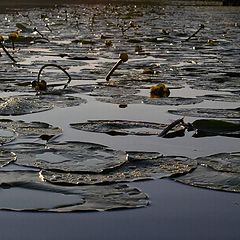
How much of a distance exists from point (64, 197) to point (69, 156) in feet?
1.29

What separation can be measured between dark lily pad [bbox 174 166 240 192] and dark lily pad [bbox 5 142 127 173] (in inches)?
8.9

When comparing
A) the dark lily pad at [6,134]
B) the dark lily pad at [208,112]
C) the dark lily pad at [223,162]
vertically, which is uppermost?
the dark lily pad at [6,134]

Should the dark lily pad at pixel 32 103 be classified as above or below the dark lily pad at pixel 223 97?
above

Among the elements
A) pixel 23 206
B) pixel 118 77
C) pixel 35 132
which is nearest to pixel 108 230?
pixel 23 206

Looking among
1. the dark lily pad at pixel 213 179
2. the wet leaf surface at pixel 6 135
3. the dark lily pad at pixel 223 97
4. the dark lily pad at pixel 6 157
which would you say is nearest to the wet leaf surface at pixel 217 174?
the dark lily pad at pixel 213 179

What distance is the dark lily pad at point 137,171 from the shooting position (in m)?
1.82

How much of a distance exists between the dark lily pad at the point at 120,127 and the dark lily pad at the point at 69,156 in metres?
0.35

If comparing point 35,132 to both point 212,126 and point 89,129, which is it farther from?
point 212,126

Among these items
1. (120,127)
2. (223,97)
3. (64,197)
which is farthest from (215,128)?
(64,197)

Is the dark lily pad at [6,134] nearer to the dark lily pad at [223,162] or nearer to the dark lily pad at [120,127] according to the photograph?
the dark lily pad at [120,127]

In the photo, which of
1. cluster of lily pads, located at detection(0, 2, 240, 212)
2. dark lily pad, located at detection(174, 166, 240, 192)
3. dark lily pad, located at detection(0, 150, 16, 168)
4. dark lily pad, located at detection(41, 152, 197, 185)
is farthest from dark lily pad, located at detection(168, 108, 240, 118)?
dark lily pad, located at detection(0, 150, 16, 168)

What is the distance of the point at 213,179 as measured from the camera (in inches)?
73.2

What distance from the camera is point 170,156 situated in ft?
6.98

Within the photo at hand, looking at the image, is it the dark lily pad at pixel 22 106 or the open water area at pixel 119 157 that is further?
the dark lily pad at pixel 22 106
